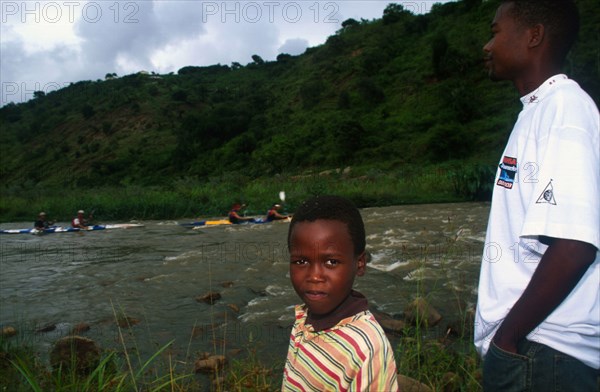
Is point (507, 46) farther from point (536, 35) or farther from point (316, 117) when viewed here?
point (316, 117)

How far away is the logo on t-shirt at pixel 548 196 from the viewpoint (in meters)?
1.35

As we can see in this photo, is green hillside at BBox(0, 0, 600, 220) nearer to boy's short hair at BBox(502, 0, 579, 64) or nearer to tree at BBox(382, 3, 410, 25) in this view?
tree at BBox(382, 3, 410, 25)

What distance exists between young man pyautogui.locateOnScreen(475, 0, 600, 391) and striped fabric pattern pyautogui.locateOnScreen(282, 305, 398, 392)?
0.30 metres

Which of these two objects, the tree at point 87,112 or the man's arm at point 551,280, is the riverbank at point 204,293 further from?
the tree at point 87,112

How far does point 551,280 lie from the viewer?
1.32 m

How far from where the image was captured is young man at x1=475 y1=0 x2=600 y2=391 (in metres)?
1.32

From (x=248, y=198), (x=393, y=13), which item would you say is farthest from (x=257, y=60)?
(x=248, y=198)

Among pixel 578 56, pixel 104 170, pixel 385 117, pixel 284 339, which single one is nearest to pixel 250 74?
pixel 104 170

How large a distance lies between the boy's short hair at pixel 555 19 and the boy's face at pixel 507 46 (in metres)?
0.03

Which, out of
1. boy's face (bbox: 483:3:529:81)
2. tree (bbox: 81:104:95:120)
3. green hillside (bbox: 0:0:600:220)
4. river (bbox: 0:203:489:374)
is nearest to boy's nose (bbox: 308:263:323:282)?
boy's face (bbox: 483:3:529:81)

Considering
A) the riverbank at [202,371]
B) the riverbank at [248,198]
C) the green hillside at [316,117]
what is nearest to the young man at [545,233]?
the riverbank at [202,371]

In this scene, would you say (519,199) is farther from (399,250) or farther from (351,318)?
(399,250)

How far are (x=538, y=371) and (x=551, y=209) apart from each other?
44 centimetres

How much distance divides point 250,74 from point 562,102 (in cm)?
7731
